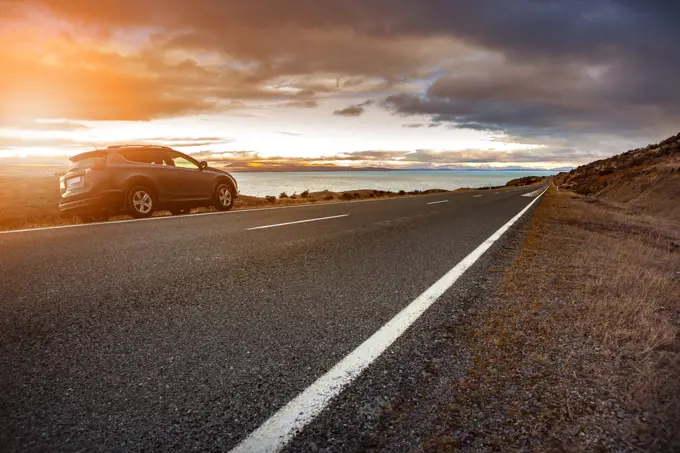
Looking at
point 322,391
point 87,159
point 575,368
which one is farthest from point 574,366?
point 87,159

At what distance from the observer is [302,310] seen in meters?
3.39

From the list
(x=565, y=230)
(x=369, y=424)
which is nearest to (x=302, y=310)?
(x=369, y=424)

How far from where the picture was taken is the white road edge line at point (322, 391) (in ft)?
5.59

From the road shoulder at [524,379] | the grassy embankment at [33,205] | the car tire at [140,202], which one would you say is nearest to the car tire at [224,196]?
the grassy embankment at [33,205]

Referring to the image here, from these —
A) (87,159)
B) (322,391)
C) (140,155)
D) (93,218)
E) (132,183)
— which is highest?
(140,155)

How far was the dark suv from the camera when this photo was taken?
365 inches

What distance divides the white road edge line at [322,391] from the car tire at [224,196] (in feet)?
31.7

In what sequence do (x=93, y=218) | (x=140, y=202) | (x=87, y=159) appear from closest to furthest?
(x=87, y=159)
(x=140, y=202)
(x=93, y=218)

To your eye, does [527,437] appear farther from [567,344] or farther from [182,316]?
[182,316]

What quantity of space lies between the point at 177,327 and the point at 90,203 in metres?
7.77

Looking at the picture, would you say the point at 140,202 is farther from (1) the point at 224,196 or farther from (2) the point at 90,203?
(1) the point at 224,196

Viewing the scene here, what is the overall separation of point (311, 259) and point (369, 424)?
11.9ft

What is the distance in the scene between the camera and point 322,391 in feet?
6.86

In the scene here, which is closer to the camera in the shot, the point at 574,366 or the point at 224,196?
the point at 574,366
